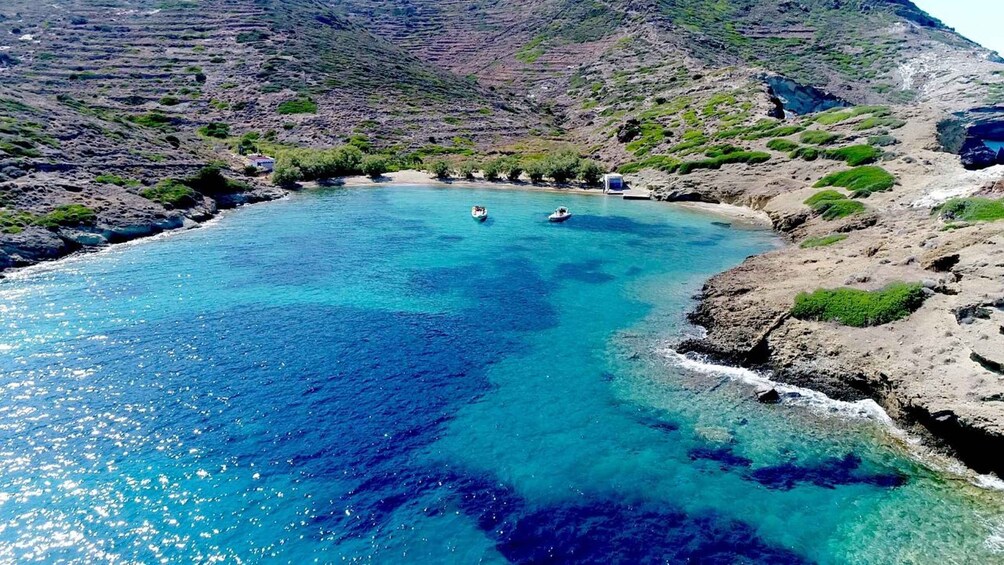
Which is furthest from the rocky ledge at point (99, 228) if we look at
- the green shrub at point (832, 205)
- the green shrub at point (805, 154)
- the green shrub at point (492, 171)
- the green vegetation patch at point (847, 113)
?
the green vegetation patch at point (847, 113)

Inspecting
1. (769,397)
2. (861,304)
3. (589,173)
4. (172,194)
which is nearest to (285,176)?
(172,194)

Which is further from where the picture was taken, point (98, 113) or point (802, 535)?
point (98, 113)

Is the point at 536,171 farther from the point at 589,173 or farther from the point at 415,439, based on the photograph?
the point at 415,439

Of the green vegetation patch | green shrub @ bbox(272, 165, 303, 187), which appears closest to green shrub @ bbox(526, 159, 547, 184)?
green shrub @ bbox(272, 165, 303, 187)

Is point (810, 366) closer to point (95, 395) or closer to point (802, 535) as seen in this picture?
point (802, 535)

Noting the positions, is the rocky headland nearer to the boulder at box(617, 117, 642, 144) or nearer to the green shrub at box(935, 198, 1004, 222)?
the green shrub at box(935, 198, 1004, 222)

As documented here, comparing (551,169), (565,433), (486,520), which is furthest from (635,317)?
(551,169)

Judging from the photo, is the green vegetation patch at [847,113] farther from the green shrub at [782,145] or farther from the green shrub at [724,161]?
the green shrub at [724,161]

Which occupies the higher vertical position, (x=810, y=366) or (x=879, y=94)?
(x=879, y=94)
